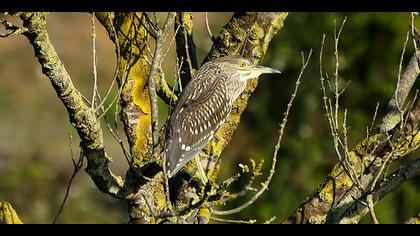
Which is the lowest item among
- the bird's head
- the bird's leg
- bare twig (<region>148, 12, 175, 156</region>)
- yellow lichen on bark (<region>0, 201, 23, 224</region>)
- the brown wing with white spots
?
the bird's leg

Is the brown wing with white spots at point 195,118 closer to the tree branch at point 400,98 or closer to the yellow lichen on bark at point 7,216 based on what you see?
the tree branch at point 400,98

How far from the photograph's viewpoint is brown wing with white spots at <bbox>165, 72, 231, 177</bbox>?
204 inches

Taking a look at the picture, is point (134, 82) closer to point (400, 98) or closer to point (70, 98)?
point (70, 98)

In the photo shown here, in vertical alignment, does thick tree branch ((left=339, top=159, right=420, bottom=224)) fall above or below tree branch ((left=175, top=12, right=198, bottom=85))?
below

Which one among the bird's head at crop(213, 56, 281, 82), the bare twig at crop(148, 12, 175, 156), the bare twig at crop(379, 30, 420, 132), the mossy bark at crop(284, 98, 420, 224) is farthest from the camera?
the bird's head at crop(213, 56, 281, 82)

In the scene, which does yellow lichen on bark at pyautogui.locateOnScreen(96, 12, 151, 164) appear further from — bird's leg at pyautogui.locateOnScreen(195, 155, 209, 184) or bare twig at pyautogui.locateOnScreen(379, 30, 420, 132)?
bare twig at pyautogui.locateOnScreen(379, 30, 420, 132)

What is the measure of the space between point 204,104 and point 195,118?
127mm

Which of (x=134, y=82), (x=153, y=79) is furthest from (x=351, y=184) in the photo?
(x=153, y=79)

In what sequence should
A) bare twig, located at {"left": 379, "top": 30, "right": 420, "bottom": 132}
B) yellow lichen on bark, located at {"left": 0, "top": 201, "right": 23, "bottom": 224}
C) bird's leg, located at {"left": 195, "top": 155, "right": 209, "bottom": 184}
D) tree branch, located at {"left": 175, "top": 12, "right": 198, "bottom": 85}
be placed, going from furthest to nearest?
1. tree branch, located at {"left": 175, "top": 12, "right": 198, "bottom": 85}
2. bird's leg, located at {"left": 195, "top": 155, "right": 209, "bottom": 184}
3. bare twig, located at {"left": 379, "top": 30, "right": 420, "bottom": 132}
4. yellow lichen on bark, located at {"left": 0, "top": 201, "right": 23, "bottom": 224}

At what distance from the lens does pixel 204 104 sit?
18.4 ft

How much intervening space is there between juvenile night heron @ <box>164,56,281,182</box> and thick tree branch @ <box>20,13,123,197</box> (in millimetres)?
853

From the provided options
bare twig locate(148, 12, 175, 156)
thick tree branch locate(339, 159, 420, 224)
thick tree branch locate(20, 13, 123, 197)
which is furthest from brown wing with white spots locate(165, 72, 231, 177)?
bare twig locate(148, 12, 175, 156)

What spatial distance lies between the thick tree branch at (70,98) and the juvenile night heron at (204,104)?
85 cm

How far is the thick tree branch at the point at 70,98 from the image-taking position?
3.81 metres
